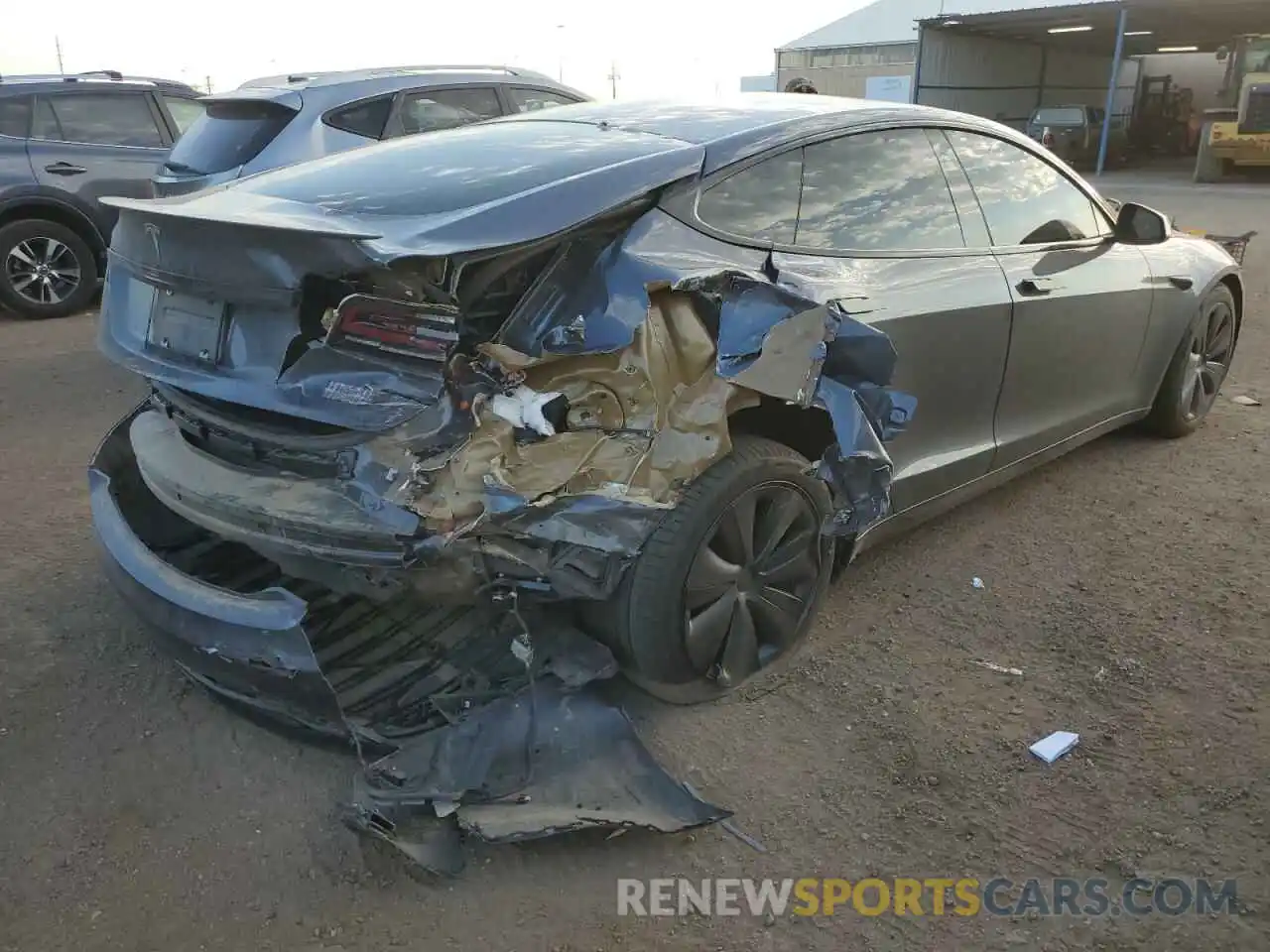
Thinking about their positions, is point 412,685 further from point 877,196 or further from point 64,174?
point 64,174

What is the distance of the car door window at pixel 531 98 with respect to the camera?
24.8 ft

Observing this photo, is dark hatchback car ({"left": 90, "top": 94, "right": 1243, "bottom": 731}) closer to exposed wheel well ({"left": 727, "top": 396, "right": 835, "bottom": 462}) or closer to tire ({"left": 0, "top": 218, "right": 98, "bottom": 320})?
exposed wheel well ({"left": 727, "top": 396, "right": 835, "bottom": 462})

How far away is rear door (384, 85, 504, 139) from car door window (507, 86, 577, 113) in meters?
0.15

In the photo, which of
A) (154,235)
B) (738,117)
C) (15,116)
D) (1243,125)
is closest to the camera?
(154,235)

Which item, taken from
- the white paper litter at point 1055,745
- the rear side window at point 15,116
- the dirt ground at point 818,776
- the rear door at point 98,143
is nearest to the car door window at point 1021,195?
the dirt ground at point 818,776

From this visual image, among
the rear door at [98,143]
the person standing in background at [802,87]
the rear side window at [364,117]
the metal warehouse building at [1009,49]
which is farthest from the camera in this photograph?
the metal warehouse building at [1009,49]

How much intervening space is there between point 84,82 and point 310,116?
3.37 metres

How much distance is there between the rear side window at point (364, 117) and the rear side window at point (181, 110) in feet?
9.62

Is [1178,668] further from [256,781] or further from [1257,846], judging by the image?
[256,781]

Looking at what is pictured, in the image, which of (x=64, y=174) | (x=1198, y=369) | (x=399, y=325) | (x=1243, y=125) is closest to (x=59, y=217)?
(x=64, y=174)

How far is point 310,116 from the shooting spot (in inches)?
252

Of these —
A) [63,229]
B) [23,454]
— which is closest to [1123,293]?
[23,454]

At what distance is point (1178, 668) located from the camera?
315 centimetres

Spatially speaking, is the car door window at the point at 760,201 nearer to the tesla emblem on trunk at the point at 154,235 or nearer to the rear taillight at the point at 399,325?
the rear taillight at the point at 399,325
